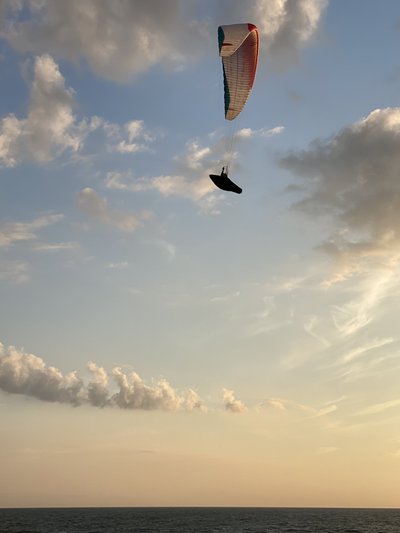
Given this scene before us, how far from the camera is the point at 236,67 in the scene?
35719 millimetres

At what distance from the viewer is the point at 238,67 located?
3575cm

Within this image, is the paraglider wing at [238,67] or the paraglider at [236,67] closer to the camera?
the paraglider at [236,67]

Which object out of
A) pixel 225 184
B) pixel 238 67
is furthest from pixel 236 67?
pixel 225 184

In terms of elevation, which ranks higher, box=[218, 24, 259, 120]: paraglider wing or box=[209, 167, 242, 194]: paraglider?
box=[218, 24, 259, 120]: paraglider wing

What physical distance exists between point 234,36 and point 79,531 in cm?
9870

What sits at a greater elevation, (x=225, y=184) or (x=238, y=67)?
(x=238, y=67)

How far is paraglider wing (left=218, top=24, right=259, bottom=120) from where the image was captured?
3484 centimetres

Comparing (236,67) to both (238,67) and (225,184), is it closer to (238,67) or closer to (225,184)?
(238,67)

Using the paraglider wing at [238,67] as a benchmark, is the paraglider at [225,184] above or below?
below

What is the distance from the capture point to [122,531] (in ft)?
349

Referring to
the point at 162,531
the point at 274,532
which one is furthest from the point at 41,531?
the point at 274,532

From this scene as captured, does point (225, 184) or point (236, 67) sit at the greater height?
point (236, 67)

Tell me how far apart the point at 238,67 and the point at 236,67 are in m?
0.13

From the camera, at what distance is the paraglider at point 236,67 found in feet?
113
